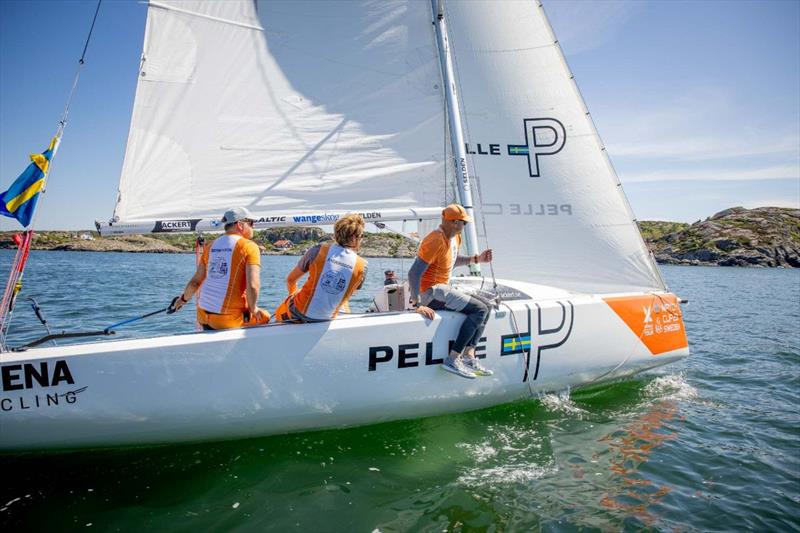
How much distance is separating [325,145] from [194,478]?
365cm

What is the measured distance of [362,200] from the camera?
5496mm

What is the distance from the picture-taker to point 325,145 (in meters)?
5.37

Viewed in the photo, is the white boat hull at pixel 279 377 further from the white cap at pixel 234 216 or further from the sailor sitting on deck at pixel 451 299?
the white cap at pixel 234 216

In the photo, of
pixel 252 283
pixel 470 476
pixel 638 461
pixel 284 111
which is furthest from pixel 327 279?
pixel 638 461

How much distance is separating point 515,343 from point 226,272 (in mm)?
2936

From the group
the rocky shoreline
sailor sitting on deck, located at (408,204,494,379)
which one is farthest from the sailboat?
the rocky shoreline

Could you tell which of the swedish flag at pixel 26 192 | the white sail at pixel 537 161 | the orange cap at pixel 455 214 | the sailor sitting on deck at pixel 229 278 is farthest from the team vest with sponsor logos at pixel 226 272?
the white sail at pixel 537 161

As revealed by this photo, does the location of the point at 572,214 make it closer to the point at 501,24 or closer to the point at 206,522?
the point at 501,24

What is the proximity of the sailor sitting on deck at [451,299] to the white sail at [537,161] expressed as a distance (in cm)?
165

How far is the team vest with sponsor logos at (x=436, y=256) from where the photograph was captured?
4.44 m

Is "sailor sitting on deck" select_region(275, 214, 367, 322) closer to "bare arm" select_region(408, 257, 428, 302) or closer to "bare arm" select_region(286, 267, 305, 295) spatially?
"bare arm" select_region(286, 267, 305, 295)

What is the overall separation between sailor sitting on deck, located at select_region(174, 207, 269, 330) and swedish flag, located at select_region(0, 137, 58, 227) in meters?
1.42

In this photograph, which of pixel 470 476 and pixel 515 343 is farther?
pixel 515 343

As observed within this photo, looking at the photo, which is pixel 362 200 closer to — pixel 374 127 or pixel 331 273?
pixel 374 127
